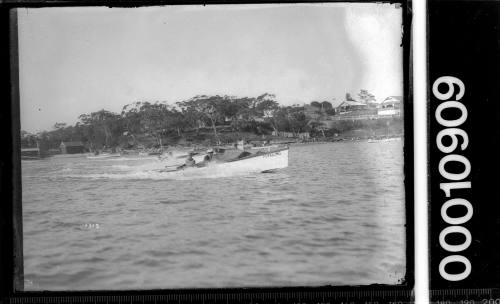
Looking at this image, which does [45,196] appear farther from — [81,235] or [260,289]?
[260,289]

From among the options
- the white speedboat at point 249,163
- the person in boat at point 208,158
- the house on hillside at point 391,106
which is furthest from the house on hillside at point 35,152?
the house on hillside at point 391,106

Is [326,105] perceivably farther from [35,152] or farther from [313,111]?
[35,152]

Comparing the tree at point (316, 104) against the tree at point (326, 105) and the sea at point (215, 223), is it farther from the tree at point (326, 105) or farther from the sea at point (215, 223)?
the sea at point (215, 223)

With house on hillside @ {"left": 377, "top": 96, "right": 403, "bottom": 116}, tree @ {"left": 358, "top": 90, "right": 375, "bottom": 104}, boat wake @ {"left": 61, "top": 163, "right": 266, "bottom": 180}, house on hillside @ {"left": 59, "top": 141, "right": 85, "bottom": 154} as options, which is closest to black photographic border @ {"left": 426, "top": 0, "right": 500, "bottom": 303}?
house on hillside @ {"left": 377, "top": 96, "right": 403, "bottom": 116}

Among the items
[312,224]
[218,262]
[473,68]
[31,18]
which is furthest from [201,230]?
[473,68]

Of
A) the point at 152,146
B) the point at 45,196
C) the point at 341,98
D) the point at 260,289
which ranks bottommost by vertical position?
the point at 260,289

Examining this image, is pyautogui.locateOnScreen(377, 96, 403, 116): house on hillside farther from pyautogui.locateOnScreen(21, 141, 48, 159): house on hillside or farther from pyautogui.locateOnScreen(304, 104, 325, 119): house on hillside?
pyautogui.locateOnScreen(21, 141, 48, 159): house on hillside

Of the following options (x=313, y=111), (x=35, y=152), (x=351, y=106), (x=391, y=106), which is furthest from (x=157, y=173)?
(x=391, y=106)

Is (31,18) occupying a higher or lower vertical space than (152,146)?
higher
